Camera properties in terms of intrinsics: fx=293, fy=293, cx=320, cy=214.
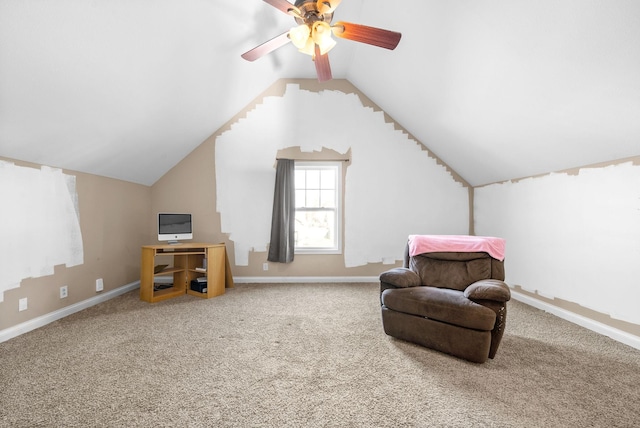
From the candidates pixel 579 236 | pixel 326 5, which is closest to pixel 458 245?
pixel 579 236

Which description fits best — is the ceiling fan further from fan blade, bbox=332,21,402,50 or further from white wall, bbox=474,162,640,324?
white wall, bbox=474,162,640,324

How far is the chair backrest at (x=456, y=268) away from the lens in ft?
8.29

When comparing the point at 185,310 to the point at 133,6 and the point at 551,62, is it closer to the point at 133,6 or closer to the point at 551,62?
the point at 133,6

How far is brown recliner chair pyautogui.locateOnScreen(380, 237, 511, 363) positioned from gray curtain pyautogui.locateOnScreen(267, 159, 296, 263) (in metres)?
1.96

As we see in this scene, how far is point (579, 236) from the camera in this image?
2.77m

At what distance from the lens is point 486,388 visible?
1.70 m

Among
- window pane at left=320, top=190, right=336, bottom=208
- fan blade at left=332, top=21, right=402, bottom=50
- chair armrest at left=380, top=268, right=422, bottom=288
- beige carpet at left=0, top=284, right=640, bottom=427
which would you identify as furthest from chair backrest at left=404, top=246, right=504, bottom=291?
window pane at left=320, top=190, right=336, bottom=208

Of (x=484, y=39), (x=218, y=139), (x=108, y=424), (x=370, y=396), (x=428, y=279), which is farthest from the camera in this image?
(x=218, y=139)

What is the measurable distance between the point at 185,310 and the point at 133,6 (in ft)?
8.80

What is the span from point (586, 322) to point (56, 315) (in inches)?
193

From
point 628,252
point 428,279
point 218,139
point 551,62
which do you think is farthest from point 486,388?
point 218,139

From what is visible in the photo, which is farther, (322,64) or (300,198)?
(300,198)

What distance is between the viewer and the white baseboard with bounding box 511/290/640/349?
2.30 meters

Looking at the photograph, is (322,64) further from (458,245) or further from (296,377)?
(296,377)
